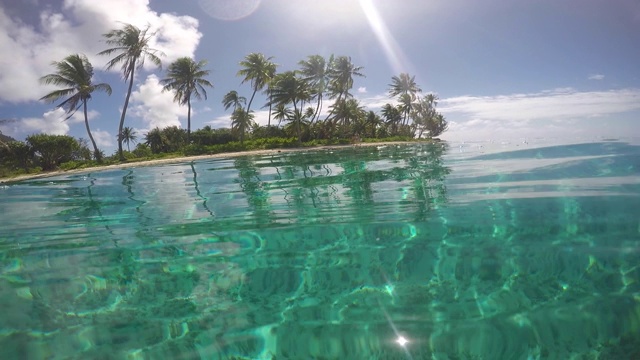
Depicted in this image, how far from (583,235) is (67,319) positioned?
5.77m

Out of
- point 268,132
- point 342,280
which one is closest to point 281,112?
point 268,132

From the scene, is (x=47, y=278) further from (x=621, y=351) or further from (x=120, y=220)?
(x=621, y=351)

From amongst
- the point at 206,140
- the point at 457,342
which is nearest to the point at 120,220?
the point at 457,342

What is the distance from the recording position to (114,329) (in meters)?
2.92

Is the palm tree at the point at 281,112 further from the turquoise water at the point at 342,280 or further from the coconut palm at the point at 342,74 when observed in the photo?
the turquoise water at the point at 342,280

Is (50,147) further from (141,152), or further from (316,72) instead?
(316,72)

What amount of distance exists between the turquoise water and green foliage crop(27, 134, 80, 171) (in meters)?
26.5

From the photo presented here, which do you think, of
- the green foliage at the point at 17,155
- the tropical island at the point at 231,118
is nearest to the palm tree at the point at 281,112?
the tropical island at the point at 231,118

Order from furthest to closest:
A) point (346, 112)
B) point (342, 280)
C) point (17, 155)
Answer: point (346, 112), point (17, 155), point (342, 280)

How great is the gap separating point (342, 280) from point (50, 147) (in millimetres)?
32281

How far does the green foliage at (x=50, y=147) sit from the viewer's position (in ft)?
84.6

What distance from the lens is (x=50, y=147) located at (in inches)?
1034

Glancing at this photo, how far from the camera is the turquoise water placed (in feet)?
9.00

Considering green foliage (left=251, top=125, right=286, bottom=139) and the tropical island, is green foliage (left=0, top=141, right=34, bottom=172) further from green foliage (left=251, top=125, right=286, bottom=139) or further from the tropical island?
green foliage (left=251, top=125, right=286, bottom=139)
